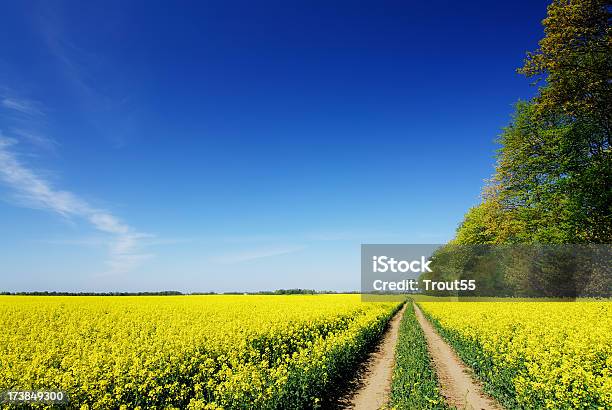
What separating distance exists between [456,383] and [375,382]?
306 cm

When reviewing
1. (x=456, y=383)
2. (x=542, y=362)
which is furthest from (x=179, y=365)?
(x=456, y=383)

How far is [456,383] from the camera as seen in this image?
13547mm

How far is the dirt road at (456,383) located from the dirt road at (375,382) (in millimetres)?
1961

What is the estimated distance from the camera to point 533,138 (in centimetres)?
3391

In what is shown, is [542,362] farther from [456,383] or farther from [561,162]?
[561,162]

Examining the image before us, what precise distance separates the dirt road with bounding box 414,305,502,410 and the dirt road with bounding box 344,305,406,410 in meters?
1.96

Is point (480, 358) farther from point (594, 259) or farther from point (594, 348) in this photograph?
point (594, 259)

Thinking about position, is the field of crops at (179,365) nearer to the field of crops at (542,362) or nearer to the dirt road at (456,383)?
the dirt road at (456,383)

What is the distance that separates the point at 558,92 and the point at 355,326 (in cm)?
1842

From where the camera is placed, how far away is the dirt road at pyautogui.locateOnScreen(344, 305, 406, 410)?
1109 centimetres

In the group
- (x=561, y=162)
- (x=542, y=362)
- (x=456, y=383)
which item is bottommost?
(x=456, y=383)

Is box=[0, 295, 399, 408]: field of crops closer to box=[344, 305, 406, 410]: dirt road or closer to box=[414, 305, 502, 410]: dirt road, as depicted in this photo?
box=[344, 305, 406, 410]: dirt road

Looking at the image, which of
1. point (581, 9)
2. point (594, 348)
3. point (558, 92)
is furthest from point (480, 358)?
point (581, 9)

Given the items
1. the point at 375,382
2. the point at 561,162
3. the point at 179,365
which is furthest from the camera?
the point at 561,162
